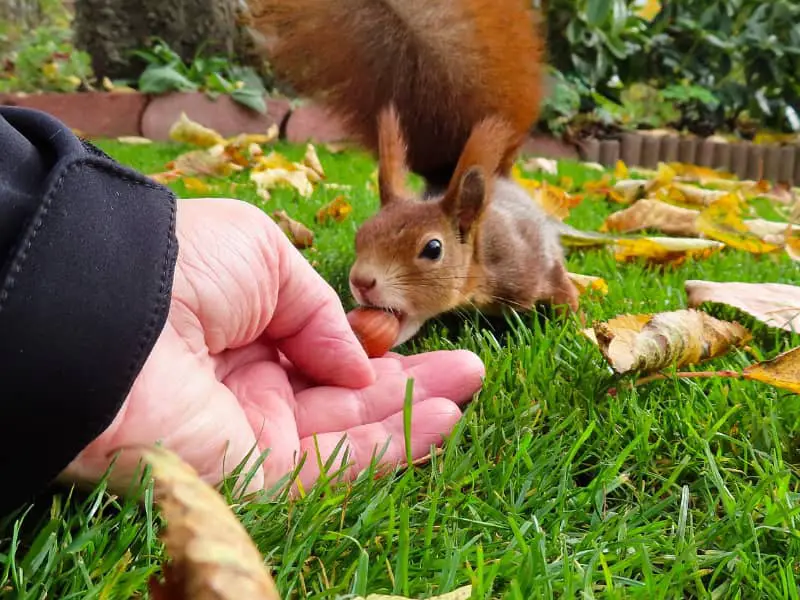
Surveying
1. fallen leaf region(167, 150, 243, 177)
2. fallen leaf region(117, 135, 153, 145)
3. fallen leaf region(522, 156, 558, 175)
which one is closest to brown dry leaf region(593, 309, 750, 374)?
fallen leaf region(167, 150, 243, 177)

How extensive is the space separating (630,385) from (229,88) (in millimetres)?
3615

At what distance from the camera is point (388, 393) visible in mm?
882

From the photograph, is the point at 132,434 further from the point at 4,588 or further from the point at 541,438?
the point at 541,438

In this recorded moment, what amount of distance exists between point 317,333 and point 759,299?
73cm

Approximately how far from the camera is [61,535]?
22.7 inches

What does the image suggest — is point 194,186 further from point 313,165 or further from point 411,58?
point 411,58

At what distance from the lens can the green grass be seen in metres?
0.55

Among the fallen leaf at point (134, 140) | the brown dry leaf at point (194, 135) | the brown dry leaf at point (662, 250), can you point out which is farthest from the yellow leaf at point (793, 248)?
the fallen leaf at point (134, 140)

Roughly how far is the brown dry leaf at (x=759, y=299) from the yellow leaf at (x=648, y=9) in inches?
171

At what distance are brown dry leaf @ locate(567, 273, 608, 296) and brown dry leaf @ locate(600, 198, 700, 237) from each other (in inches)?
27.7

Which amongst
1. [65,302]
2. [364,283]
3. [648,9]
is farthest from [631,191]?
[648,9]

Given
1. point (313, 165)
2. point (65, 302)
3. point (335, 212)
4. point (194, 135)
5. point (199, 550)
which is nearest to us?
point (199, 550)

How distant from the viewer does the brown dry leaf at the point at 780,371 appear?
2.76 ft

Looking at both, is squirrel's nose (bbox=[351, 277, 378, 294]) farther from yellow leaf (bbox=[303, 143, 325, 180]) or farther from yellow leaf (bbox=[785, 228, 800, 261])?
yellow leaf (bbox=[303, 143, 325, 180])
